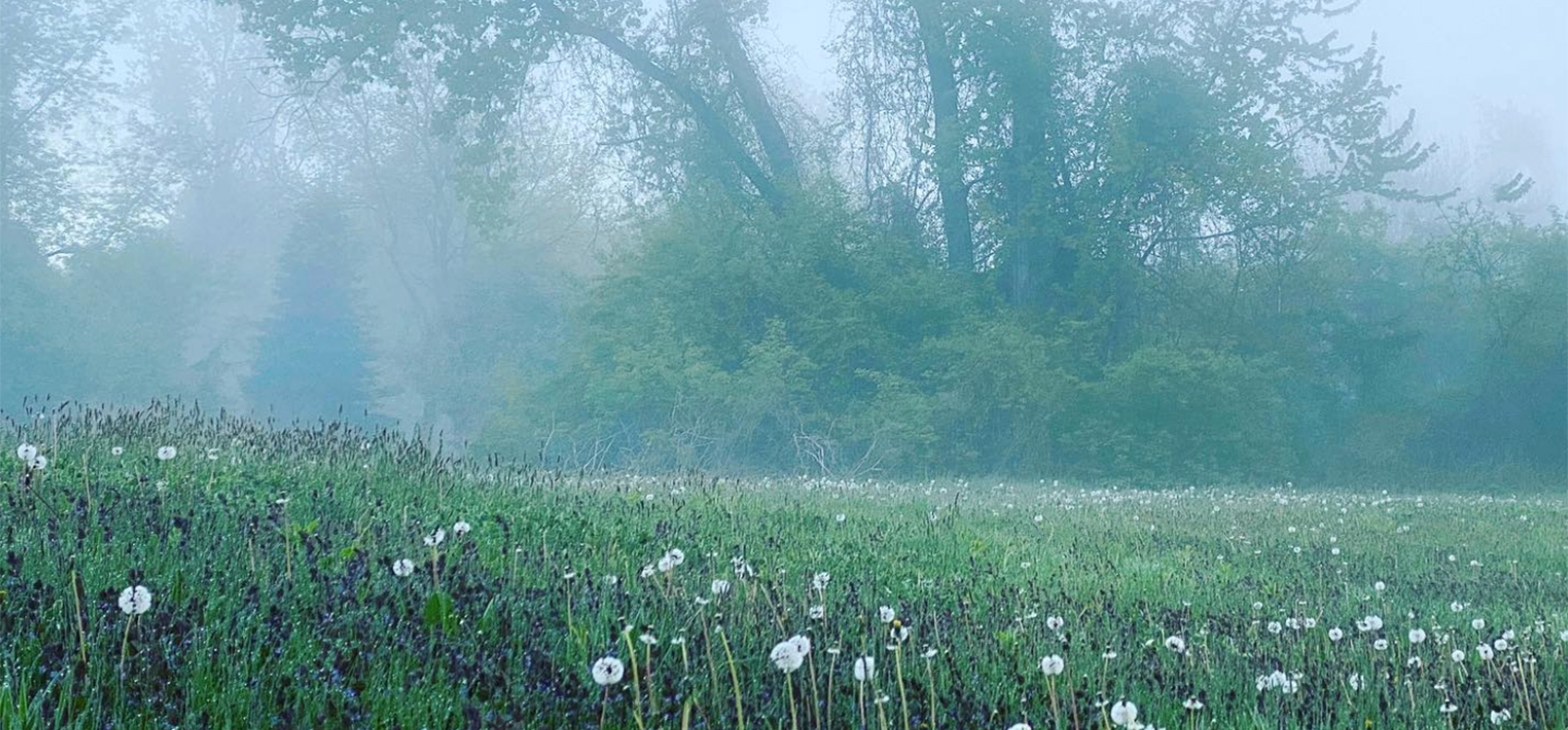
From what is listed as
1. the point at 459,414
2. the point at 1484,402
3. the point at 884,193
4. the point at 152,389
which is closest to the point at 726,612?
the point at 884,193

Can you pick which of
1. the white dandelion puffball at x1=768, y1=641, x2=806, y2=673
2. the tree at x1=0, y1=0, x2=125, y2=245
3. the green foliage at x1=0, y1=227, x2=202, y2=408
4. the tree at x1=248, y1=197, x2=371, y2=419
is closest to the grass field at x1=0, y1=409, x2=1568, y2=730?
the white dandelion puffball at x1=768, y1=641, x2=806, y2=673

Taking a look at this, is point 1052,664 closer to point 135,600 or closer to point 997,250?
point 135,600

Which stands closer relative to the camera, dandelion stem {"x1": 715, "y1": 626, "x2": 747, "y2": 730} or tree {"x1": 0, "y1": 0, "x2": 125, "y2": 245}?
dandelion stem {"x1": 715, "y1": 626, "x2": 747, "y2": 730}

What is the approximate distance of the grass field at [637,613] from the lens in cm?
323

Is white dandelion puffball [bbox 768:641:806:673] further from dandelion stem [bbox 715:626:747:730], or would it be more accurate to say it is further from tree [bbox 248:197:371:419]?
tree [bbox 248:197:371:419]

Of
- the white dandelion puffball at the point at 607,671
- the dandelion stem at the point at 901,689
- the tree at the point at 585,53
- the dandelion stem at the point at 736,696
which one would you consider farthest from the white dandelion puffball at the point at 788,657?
the tree at the point at 585,53

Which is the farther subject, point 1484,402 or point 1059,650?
point 1484,402

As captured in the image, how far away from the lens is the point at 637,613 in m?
4.40

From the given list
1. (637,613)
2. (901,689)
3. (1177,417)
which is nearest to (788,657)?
(901,689)

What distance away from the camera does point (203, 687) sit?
311 cm

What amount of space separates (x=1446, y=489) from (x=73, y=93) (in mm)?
48460

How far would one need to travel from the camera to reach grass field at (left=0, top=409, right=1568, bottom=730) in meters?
3.23

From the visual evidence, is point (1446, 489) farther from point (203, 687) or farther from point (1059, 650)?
point (203, 687)

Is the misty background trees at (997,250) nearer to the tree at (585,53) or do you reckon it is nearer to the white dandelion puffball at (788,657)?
the tree at (585,53)
